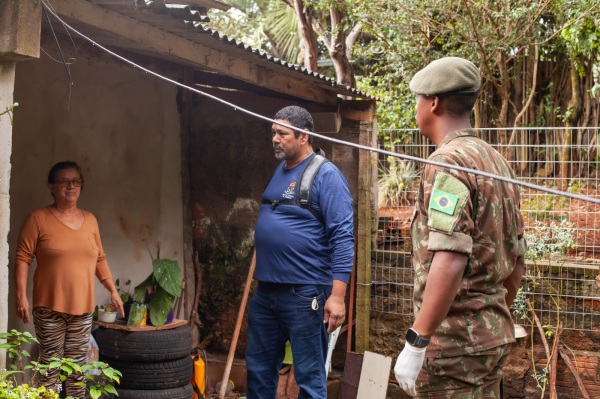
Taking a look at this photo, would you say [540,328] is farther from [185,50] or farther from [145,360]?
[185,50]

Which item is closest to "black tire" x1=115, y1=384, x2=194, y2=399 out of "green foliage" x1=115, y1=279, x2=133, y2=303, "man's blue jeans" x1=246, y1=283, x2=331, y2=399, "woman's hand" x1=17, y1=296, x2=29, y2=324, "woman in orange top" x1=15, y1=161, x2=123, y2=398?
"woman in orange top" x1=15, y1=161, x2=123, y2=398

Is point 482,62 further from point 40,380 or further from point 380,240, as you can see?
point 40,380

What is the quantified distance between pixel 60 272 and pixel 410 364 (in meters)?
3.29

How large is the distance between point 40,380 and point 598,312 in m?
4.56

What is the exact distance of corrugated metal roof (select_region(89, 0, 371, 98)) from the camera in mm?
4691

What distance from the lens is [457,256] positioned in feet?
9.83

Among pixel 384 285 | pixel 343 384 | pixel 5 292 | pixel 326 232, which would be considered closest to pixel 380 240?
pixel 384 285

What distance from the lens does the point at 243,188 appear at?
8.06 metres

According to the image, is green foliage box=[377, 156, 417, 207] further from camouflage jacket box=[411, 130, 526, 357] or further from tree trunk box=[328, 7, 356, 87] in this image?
camouflage jacket box=[411, 130, 526, 357]

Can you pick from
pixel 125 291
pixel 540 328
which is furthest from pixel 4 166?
pixel 540 328

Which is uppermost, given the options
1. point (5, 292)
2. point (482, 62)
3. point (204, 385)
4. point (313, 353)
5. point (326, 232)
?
point (482, 62)

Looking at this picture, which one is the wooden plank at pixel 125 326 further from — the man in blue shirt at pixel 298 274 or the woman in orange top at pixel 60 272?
the man in blue shirt at pixel 298 274

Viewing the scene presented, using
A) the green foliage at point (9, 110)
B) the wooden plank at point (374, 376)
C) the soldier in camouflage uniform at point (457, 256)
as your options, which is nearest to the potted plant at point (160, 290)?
the wooden plank at point (374, 376)

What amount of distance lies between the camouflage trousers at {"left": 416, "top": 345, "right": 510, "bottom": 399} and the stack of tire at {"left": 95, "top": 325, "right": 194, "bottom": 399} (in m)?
3.64
